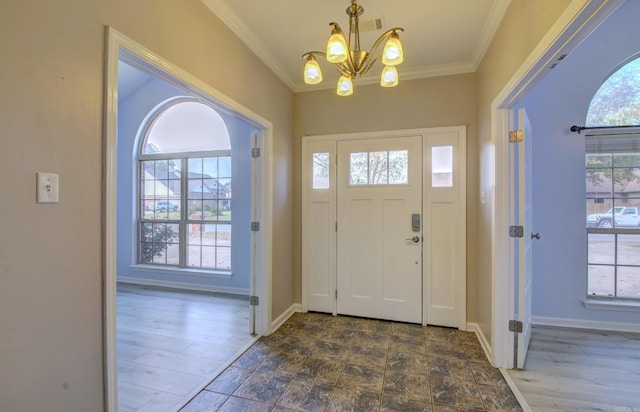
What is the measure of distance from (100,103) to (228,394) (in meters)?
1.86

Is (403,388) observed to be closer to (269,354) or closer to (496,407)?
(496,407)

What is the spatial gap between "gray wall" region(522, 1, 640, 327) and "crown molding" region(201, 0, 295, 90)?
2636mm

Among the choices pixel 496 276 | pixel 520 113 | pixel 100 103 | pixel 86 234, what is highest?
pixel 520 113

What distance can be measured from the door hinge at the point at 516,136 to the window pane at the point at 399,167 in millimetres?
1059

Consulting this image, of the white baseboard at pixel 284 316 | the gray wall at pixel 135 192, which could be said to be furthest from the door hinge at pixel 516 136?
the gray wall at pixel 135 192

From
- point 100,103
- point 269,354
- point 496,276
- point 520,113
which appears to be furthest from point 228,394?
point 520,113

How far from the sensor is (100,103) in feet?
4.21

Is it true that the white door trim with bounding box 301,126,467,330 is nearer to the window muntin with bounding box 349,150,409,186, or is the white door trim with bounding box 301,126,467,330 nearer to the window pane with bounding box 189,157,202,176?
the window muntin with bounding box 349,150,409,186

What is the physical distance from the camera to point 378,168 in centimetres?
317

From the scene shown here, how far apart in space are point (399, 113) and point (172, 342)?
10.5 feet

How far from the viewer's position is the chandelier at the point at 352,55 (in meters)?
1.56

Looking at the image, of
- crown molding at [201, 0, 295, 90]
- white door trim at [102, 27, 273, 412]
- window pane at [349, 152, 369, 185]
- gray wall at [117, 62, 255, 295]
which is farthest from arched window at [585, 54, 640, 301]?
gray wall at [117, 62, 255, 295]

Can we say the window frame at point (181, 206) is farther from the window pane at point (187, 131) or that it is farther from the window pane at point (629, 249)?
the window pane at point (629, 249)

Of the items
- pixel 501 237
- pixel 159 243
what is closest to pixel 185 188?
pixel 159 243
